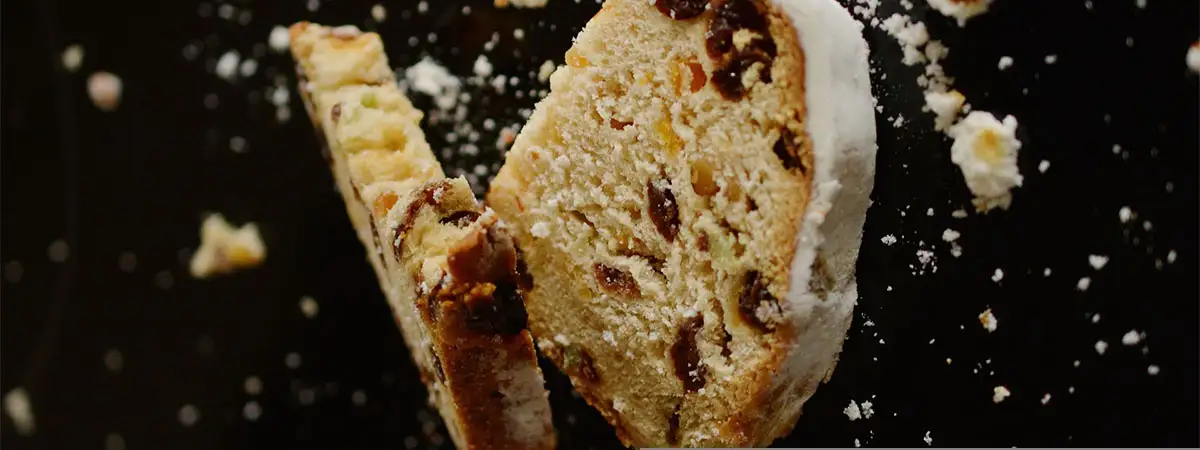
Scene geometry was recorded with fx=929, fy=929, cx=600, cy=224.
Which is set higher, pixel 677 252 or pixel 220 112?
pixel 677 252

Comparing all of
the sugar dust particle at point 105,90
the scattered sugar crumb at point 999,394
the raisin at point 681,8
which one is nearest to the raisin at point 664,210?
the raisin at point 681,8

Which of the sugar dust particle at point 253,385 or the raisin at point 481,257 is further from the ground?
the raisin at point 481,257

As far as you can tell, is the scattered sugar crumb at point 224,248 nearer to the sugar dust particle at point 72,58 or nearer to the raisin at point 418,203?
the sugar dust particle at point 72,58

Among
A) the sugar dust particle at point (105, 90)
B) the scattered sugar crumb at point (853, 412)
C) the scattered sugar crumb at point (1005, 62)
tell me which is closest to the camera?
the scattered sugar crumb at point (1005, 62)

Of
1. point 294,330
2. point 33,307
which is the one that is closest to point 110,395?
point 33,307

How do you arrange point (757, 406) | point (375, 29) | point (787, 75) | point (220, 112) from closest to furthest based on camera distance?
point (787, 75) → point (757, 406) → point (375, 29) → point (220, 112)

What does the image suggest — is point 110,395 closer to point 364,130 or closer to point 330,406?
point 330,406

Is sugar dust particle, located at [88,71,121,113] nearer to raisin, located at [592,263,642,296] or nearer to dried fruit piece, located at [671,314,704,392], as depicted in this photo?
raisin, located at [592,263,642,296]
